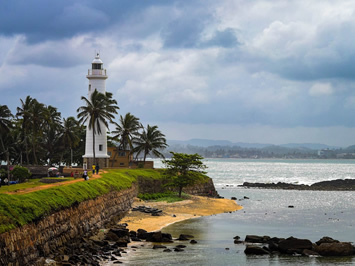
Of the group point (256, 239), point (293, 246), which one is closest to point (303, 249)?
point (293, 246)

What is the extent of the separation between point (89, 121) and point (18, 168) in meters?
14.6

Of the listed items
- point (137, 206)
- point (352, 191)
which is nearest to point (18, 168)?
point (137, 206)

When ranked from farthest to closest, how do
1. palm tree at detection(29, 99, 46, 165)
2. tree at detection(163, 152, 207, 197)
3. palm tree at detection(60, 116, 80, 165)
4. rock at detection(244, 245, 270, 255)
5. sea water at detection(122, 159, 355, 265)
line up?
palm tree at detection(60, 116, 80, 165), palm tree at detection(29, 99, 46, 165), tree at detection(163, 152, 207, 197), rock at detection(244, 245, 270, 255), sea water at detection(122, 159, 355, 265)

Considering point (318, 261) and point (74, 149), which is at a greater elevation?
point (74, 149)

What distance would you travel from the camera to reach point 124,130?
79.6 m

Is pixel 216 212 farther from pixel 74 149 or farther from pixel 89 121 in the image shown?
pixel 74 149

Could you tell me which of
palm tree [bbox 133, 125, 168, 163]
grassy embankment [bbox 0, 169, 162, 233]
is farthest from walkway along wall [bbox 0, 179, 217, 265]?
palm tree [bbox 133, 125, 168, 163]

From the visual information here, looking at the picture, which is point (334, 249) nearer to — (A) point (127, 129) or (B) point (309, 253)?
(B) point (309, 253)

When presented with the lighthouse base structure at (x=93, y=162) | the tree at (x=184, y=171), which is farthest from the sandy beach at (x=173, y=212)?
the lighthouse base structure at (x=93, y=162)

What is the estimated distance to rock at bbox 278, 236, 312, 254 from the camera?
33938 millimetres

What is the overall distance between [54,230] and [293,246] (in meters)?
15.4

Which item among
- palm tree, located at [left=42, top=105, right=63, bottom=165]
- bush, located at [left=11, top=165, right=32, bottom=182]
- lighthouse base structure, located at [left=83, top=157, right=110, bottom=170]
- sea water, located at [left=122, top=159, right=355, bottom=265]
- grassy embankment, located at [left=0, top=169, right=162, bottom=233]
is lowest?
sea water, located at [left=122, top=159, right=355, bottom=265]

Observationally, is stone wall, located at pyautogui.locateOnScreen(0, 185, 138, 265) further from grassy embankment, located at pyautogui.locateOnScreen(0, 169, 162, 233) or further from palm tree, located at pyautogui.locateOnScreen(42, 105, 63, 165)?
palm tree, located at pyautogui.locateOnScreen(42, 105, 63, 165)

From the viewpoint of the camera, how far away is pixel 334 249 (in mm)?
33469
